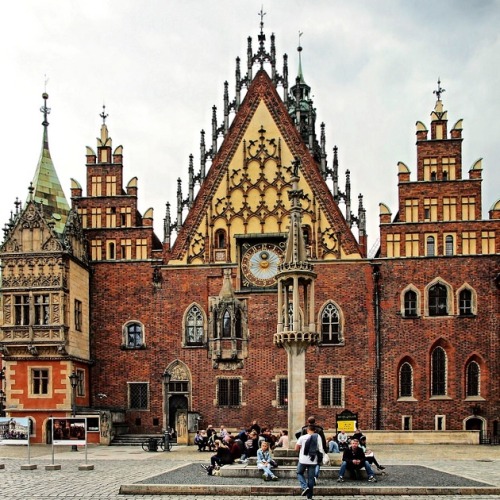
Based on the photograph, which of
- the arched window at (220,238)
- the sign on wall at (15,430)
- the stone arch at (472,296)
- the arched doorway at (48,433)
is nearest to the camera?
the sign on wall at (15,430)

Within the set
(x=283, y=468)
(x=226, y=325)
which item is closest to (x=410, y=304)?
(x=226, y=325)

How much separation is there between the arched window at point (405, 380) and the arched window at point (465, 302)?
3.80m

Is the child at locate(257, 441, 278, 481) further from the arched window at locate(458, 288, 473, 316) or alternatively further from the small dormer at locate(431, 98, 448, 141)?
the small dormer at locate(431, 98, 448, 141)

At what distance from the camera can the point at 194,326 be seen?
44875mm

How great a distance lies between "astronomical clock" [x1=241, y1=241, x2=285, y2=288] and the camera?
147 ft

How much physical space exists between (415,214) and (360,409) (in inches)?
403

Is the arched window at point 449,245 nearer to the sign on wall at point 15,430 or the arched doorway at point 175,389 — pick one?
the arched doorway at point 175,389

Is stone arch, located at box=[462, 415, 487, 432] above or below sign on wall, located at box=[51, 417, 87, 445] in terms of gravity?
below

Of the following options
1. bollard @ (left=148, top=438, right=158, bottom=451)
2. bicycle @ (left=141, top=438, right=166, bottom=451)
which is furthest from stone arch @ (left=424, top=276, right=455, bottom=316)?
bollard @ (left=148, top=438, right=158, bottom=451)

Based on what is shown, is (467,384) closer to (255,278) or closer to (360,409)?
(360,409)

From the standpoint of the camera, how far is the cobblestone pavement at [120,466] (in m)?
19.5

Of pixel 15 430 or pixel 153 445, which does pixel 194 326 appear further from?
pixel 15 430

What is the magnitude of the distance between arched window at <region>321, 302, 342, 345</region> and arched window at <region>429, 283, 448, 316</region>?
4.69 meters

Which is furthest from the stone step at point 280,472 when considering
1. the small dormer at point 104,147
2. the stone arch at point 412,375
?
the small dormer at point 104,147
